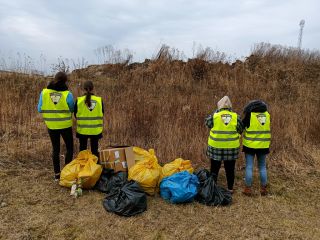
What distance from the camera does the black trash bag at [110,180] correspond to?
4.95 metres

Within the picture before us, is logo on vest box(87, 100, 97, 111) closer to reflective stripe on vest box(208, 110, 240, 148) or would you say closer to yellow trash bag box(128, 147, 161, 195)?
yellow trash bag box(128, 147, 161, 195)

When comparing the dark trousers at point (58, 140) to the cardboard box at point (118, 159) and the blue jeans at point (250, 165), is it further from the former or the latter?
the blue jeans at point (250, 165)

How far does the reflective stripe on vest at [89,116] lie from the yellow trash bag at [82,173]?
1.45 ft

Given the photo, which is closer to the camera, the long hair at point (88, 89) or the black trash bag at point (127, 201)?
the black trash bag at point (127, 201)

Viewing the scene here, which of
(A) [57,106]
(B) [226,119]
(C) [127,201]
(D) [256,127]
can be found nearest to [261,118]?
(D) [256,127]

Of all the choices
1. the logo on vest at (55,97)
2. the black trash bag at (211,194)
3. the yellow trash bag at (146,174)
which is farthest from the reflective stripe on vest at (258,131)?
the logo on vest at (55,97)

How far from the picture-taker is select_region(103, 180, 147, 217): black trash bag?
Answer: 4.36 metres

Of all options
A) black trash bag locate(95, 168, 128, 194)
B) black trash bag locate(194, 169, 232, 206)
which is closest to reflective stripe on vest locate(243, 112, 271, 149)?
black trash bag locate(194, 169, 232, 206)

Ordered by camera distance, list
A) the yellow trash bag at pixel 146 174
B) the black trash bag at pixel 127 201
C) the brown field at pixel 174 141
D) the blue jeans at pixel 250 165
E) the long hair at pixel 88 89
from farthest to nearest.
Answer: the blue jeans at pixel 250 165 → the long hair at pixel 88 89 → the yellow trash bag at pixel 146 174 → the black trash bag at pixel 127 201 → the brown field at pixel 174 141

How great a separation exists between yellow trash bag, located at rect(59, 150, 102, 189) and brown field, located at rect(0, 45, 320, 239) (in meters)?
0.17

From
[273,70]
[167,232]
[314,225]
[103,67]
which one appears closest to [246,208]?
[314,225]

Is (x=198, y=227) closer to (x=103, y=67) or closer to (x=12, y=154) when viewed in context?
(x=12, y=154)

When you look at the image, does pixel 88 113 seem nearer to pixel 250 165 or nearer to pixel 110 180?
pixel 110 180

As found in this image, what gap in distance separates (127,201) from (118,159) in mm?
1199
